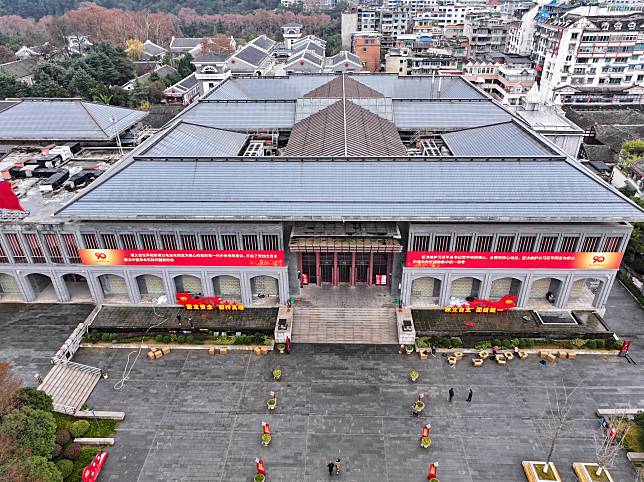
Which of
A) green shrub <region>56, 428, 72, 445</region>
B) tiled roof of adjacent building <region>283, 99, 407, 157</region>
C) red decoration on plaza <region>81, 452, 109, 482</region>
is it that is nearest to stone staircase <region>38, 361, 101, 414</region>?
green shrub <region>56, 428, 72, 445</region>

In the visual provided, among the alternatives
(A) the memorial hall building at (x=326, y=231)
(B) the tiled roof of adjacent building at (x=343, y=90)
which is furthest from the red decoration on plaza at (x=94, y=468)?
(B) the tiled roof of adjacent building at (x=343, y=90)

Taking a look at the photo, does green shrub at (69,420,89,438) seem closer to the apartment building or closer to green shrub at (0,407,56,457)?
green shrub at (0,407,56,457)

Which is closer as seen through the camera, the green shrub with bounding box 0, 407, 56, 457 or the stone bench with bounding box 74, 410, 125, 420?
the green shrub with bounding box 0, 407, 56, 457

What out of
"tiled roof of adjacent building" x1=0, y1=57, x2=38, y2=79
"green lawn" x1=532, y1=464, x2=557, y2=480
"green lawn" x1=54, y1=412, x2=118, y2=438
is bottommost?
"green lawn" x1=54, y1=412, x2=118, y2=438

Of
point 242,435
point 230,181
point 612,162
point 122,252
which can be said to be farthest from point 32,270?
point 612,162

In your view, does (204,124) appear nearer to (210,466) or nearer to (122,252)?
A: (122,252)

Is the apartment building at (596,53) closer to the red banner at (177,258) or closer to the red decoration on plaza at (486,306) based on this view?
the red decoration on plaza at (486,306)
